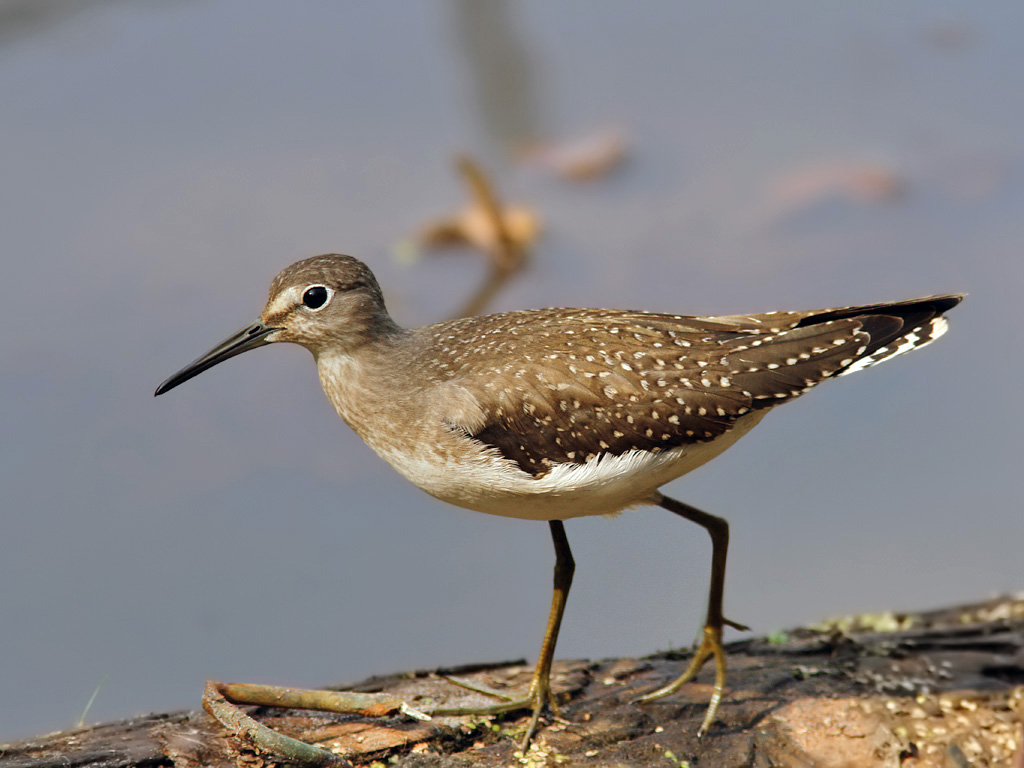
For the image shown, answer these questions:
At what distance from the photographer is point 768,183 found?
38.0ft

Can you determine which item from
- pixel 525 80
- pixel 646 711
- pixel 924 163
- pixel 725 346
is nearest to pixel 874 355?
pixel 725 346

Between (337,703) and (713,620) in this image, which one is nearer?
(337,703)

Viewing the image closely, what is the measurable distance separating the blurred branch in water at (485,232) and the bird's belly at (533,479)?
529cm

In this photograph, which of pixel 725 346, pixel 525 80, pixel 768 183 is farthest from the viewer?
pixel 525 80

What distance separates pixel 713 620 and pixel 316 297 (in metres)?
2.73

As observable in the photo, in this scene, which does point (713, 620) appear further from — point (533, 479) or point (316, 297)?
point (316, 297)

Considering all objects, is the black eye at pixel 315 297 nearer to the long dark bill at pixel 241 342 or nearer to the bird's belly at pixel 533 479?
the long dark bill at pixel 241 342

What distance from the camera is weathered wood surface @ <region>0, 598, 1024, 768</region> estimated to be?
5238 mm

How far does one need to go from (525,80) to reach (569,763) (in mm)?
9778

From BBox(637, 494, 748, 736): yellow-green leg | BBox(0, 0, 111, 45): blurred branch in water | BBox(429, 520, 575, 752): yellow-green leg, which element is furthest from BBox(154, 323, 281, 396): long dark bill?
BBox(0, 0, 111, 45): blurred branch in water

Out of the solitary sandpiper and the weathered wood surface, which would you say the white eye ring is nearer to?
the solitary sandpiper

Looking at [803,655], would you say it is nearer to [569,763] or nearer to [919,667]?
[919,667]

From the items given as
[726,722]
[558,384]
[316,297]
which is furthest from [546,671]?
[316,297]

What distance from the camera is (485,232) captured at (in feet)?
36.1
